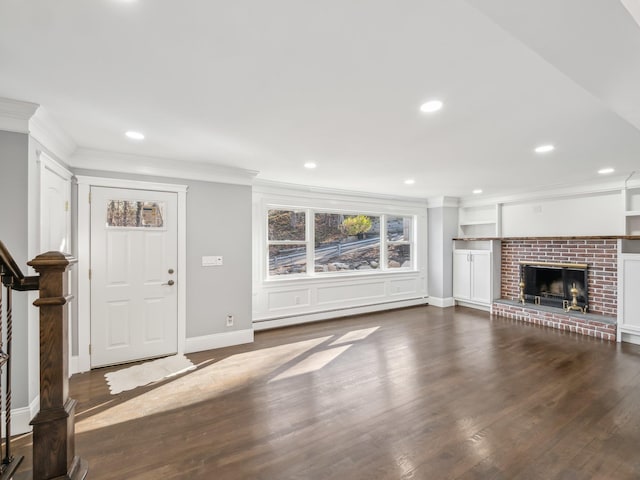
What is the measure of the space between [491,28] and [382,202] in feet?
16.9

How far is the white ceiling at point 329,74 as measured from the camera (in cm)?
132

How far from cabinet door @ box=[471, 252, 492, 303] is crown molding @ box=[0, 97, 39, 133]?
6.97 m

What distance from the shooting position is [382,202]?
21.5ft

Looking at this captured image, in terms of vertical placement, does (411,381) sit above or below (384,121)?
below

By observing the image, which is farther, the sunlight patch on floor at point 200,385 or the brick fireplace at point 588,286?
the brick fireplace at point 588,286

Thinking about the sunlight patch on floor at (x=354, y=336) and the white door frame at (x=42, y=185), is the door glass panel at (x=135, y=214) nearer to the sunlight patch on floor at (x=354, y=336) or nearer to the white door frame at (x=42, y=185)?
the white door frame at (x=42, y=185)

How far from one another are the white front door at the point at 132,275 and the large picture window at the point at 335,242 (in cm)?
181

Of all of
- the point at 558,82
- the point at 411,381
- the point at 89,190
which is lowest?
the point at 411,381

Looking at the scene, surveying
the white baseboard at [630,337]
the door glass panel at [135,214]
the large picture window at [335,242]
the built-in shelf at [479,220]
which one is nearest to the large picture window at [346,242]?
the large picture window at [335,242]

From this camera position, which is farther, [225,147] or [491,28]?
[225,147]

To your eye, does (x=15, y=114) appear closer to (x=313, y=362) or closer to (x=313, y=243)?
(x=313, y=362)

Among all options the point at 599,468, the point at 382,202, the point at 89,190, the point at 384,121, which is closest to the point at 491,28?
the point at 384,121

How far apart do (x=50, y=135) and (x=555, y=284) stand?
24.7 ft

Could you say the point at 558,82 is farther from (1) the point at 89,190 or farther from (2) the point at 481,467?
(1) the point at 89,190
